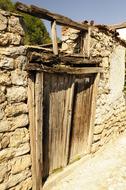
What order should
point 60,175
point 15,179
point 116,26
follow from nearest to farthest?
point 15,179
point 60,175
point 116,26

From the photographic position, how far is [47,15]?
14.2ft

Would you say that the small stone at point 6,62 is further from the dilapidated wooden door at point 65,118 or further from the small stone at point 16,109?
the dilapidated wooden door at point 65,118

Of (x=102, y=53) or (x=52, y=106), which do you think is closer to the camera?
(x=52, y=106)

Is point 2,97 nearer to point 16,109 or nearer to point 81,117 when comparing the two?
point 16,109

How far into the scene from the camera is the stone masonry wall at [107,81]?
5.79 m

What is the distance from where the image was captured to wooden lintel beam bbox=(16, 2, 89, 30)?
150 inches

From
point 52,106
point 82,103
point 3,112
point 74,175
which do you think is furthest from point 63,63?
point 74,175

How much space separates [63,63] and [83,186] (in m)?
2.30

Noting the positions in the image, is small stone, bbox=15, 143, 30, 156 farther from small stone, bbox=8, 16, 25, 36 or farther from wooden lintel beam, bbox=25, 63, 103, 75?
small stone, bbox=8, 16, 25, 36

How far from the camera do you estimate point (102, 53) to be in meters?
6.04

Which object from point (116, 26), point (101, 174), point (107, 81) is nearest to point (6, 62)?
point (101, 174)

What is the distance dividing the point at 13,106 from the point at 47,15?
1677mm

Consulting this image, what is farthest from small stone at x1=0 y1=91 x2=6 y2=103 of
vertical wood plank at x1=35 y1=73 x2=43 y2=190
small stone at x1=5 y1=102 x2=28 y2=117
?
vertical wood plank at x1=35 y1=73 x2=43 y2=190

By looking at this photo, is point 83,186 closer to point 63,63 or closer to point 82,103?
point 82,103
